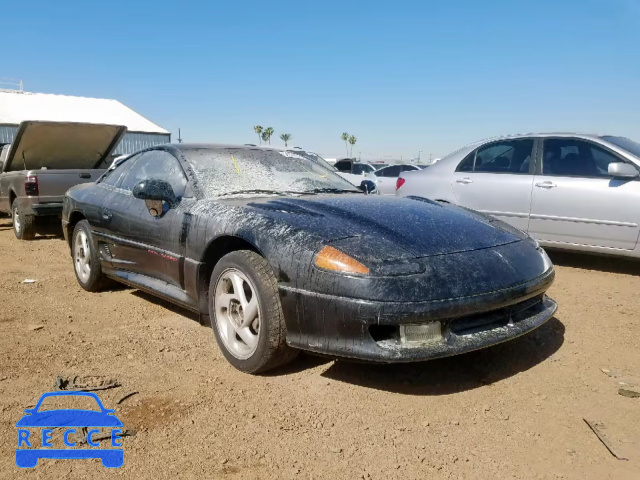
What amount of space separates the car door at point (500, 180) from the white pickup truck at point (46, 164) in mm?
5269

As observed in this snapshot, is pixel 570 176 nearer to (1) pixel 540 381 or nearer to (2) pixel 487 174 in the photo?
(2) pixel 487 174

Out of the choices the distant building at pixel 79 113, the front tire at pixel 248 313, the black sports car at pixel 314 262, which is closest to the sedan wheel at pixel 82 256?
the black sports car at pixel 314 262

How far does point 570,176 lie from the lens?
17.7 ft

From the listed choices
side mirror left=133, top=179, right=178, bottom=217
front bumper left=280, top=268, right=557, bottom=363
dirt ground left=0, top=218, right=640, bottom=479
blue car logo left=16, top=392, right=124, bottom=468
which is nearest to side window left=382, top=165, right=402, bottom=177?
dirt ground left=0, top=218, right=640, bottom=479

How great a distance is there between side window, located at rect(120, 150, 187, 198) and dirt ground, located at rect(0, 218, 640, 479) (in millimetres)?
1021

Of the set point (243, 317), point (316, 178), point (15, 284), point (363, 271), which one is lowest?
point (15, 284)

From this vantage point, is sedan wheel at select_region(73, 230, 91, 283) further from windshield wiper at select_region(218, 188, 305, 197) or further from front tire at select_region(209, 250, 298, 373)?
front tire at select_region(209, 250, 298, 373)

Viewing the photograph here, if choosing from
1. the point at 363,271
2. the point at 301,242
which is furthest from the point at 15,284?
the point at 363,271

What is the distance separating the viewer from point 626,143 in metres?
5.43

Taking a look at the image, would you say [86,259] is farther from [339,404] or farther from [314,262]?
[339,404]

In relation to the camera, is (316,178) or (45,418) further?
(316,178)

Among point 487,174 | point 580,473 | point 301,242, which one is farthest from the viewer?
point 487,174

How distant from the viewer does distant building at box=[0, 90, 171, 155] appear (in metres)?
32.9

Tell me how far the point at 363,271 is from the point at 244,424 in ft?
2.90
